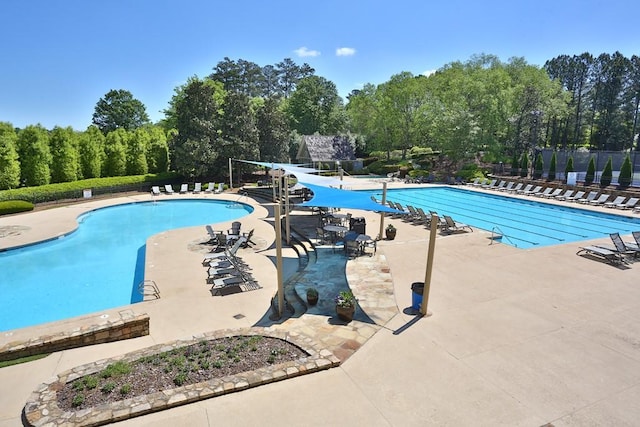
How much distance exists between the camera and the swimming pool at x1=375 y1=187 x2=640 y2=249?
48.2 ft

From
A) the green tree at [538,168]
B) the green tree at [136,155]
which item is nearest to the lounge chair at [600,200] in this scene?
the green tree at [538,168]

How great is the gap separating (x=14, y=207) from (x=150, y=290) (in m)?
16.2

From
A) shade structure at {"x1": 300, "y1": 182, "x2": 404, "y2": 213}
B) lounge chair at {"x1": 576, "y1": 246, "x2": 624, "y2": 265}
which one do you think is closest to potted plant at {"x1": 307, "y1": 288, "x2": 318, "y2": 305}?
shade structure at {"x1": 300, "y1": 182, "x2": 404, "y2": 213}

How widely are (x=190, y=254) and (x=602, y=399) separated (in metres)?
10.9

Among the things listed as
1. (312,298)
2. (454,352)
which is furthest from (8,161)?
(454,352)

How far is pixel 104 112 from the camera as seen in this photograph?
58.2 metres

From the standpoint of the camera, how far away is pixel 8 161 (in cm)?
2031

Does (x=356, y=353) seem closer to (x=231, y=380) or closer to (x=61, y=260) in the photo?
(x=231, y=380)

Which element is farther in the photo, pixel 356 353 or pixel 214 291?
pixel 214 291

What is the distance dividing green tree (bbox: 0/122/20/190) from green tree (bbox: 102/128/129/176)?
5740 millimetres

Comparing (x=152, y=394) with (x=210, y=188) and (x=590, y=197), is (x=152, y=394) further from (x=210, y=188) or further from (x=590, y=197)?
(x=590, y=197)

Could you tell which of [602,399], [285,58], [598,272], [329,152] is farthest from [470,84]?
[285,58]

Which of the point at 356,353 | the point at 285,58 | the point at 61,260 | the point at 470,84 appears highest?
the point at 285,58

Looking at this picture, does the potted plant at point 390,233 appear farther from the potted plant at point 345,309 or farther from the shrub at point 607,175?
the shrub at point 607,175
